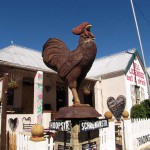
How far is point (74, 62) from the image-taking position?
16.1ft

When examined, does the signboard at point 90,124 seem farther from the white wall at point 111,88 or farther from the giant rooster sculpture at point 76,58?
the white wall at point 111,88

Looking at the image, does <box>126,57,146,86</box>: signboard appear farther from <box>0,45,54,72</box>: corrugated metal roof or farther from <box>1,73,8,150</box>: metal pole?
<box>1,73,8,150</box>: metal pole

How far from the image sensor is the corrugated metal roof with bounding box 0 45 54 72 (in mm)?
11257

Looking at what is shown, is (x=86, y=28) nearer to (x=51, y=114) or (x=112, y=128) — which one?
(x=112, y=128)

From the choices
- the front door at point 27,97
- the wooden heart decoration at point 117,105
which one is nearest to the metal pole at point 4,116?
the front door at point 27,97

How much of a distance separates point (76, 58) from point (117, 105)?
10.9 m

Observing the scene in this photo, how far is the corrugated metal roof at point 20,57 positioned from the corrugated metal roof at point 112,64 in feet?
16.4

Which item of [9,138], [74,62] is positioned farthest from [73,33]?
[9,138]

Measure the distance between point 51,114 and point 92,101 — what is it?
22.2ft

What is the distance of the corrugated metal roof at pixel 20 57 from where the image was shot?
36.9 feet

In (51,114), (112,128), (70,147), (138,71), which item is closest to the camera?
(70,147)

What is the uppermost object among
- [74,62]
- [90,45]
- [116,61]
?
[116,61]

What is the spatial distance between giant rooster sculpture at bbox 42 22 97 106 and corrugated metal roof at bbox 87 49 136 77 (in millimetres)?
10436

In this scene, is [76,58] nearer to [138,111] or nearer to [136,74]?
[138,111]
